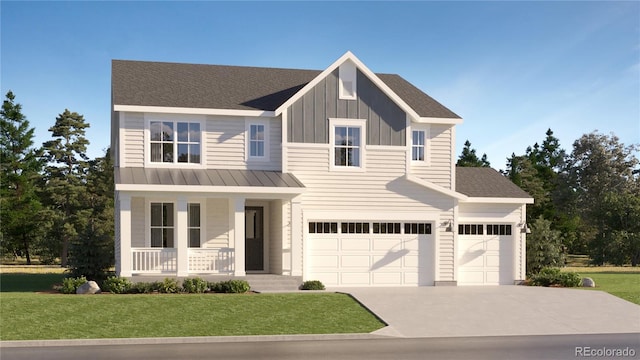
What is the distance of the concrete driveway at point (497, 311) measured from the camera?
18.7 m

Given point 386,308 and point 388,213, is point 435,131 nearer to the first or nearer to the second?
point 388,213

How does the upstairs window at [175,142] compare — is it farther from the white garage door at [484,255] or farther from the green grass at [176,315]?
the white garage door at [484,255]

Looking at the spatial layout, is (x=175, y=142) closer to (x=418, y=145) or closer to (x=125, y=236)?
(x=125, y=236)

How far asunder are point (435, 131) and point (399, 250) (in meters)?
5.19

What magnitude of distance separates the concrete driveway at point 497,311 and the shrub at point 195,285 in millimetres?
4795

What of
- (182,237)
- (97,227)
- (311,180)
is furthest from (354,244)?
(97,227)

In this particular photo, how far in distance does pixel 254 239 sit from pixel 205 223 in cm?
232

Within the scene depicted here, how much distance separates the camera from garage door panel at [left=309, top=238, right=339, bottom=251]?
88.8 feet

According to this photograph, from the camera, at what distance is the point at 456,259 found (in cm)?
2825

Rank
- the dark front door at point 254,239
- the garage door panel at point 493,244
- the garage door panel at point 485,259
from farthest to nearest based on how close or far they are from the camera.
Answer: the garage door panel at point 493,244 < the garage door panel at point 485,259 < the dark front door at point 254,239

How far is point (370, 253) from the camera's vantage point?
90.3 feet

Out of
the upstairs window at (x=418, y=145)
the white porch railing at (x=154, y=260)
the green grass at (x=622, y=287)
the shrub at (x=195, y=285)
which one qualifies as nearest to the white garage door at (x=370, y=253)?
the upstairs window at (x=418, y=145)

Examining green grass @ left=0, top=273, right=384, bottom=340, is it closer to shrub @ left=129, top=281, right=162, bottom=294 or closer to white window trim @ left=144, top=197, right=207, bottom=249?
shrub @ left=129, top=281, right=162, bottom=294

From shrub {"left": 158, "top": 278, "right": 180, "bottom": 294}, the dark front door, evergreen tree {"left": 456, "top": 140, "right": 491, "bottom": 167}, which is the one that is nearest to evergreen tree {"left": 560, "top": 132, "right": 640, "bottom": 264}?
evergreen tree {"left": 456, "top": 140, "right": 491, "bottom": 167}
